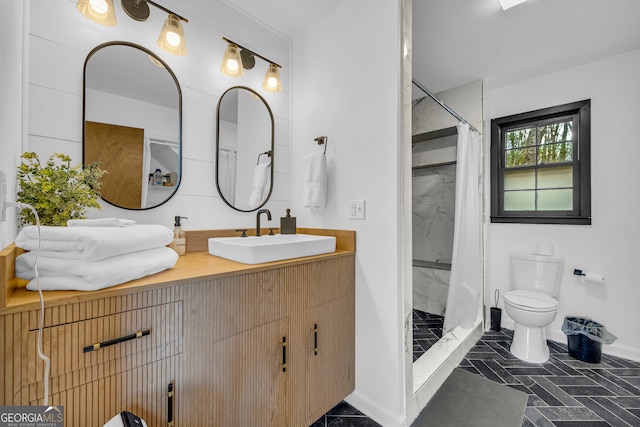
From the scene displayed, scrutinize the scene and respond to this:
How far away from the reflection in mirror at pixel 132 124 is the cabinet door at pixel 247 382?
2.83ft

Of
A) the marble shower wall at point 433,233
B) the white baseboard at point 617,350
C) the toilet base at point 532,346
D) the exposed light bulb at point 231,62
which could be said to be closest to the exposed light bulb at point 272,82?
the exposed light bulb at point 231,62

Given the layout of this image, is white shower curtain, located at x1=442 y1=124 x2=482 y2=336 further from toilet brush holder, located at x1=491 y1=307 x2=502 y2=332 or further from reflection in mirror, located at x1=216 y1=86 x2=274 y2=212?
reflection in mirror, located at x1=216 y1=86 x2=274 y2=212

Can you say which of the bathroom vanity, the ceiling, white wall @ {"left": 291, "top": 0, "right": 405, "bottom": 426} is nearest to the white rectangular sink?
the bathroom vanity

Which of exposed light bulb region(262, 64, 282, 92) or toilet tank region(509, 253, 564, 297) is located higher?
exposed light bulb region(262, 64, 282, 92)

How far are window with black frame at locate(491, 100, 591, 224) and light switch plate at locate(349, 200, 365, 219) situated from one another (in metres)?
2.02

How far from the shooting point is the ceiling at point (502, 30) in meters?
1.75

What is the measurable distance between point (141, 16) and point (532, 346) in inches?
136

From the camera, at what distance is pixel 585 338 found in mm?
2148

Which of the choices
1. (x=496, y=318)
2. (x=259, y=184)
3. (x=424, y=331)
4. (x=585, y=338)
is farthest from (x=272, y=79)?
(x=585, y=338)

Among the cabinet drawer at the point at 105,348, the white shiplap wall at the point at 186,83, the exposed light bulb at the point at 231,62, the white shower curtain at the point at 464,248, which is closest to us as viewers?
the cabinet drawer at the point at 105,348

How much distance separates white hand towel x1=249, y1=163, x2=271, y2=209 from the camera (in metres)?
1.84

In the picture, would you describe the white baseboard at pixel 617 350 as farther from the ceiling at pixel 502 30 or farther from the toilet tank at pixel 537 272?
the ceiling at pixel 502 30

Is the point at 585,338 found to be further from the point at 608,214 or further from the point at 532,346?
the point at 608,214

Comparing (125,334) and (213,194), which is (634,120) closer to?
(213,194)
